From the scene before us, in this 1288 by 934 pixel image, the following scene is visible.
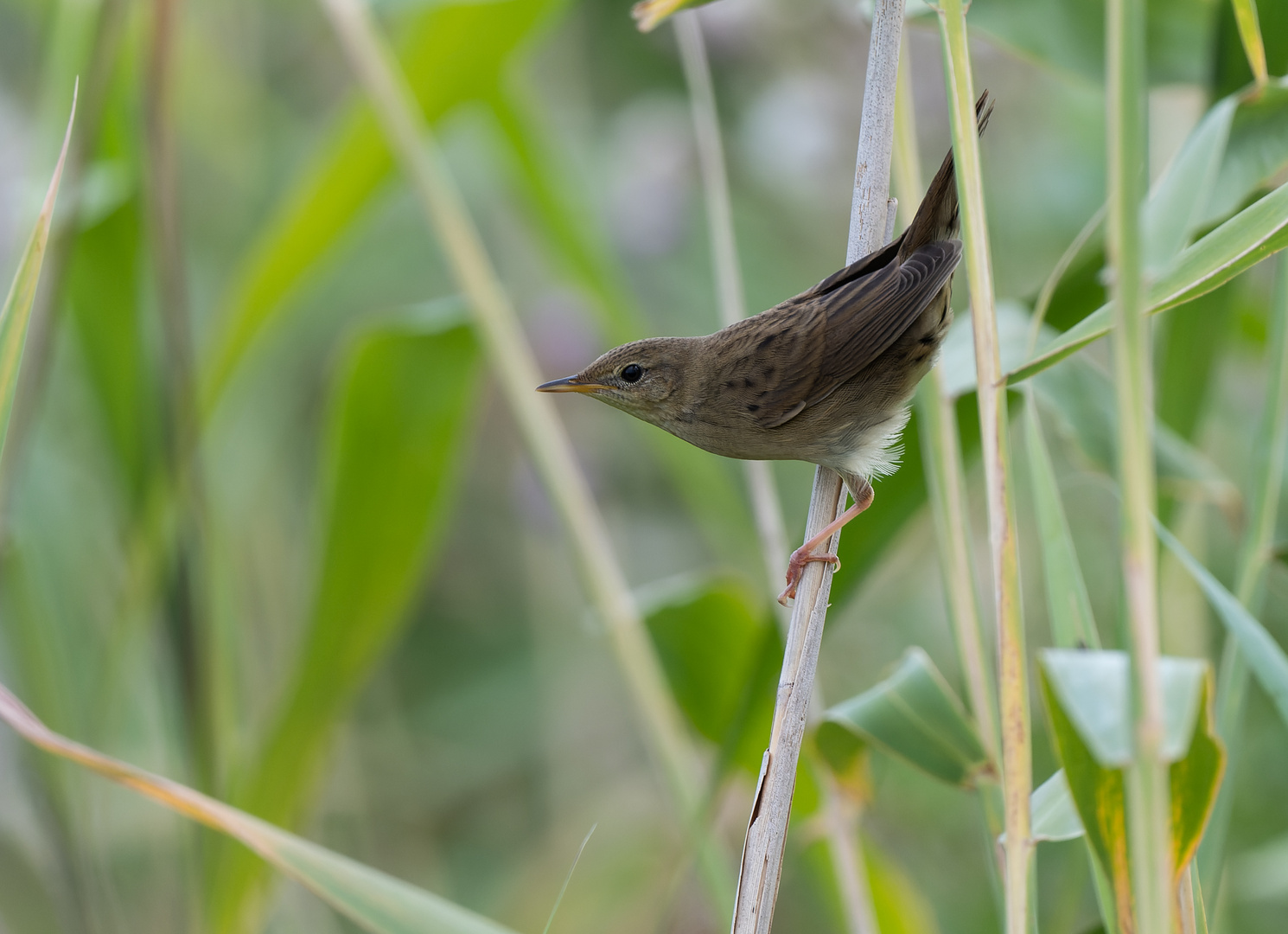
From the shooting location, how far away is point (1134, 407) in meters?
0.75

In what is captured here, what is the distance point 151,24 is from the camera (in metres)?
2.07

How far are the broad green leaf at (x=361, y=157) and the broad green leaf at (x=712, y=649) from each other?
1.02 m

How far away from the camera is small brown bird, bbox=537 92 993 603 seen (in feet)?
5.76

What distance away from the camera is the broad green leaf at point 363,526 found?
2.08m

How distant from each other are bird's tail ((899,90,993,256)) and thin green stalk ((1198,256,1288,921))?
0.52 m

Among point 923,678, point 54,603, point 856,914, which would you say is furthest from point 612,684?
point 923,678

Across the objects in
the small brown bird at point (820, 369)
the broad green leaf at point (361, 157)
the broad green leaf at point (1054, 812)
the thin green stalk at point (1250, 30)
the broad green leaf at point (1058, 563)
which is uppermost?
the broad green leaf at point (361, 157)

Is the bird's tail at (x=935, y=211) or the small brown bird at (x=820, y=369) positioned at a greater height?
the bird's tail at (x=935, y=211)

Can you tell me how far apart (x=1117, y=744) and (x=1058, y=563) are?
502 mm

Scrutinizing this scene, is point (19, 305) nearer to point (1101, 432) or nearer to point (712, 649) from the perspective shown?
point (712, 649)

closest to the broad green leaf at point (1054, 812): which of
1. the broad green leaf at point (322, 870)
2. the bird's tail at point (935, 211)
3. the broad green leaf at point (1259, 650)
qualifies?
the broad green leaf at point (1259, 650)

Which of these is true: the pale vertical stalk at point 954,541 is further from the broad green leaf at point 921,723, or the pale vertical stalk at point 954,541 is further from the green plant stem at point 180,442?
the green plant stem at point 180,442

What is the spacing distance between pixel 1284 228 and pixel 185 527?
1.98 meters

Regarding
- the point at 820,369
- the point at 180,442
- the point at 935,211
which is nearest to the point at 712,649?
the point at 820,369
